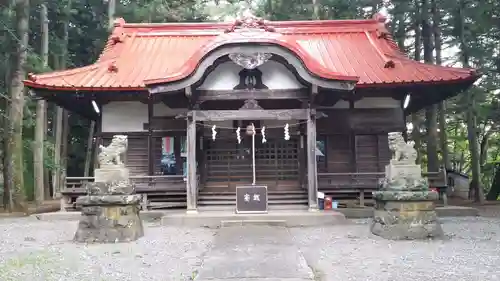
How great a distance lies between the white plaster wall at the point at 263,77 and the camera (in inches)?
488

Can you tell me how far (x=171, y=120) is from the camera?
1412cm

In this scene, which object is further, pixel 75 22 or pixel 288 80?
pixel 75 22

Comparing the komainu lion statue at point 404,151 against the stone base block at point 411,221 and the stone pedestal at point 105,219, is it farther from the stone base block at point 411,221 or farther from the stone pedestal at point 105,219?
the stone pedestal at point 105,219

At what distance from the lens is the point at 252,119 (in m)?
12.6

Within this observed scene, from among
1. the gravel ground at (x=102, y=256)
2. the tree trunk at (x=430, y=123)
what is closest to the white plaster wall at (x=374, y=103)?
the tree trunk at (x=430, y=123)

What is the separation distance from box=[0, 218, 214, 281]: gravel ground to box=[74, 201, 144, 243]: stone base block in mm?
299

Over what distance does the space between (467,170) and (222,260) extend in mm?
32086

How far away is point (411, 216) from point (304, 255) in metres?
2.70

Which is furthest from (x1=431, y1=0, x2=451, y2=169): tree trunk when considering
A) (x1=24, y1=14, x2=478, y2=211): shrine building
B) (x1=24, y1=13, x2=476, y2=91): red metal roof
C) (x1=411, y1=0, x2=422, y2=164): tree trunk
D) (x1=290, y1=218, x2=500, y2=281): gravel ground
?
(x1=290, y1=218, x2=500, y2=281): gravel ground

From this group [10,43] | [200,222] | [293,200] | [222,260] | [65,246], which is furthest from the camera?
[10,43]

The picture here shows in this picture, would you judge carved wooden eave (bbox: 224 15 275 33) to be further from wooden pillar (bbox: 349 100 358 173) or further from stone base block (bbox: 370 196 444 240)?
stone base block (bbox: 370 196 444 240)

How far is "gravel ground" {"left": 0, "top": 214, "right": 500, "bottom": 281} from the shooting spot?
6086mm

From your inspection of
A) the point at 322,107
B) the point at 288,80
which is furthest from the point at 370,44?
the point at 288,80

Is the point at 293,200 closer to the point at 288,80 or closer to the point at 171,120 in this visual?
the point at 288,80
